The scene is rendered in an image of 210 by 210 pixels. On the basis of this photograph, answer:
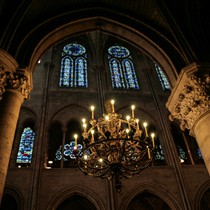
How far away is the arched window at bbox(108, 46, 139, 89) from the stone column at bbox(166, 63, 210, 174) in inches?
354

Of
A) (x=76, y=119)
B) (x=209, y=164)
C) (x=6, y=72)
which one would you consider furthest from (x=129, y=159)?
(x=76, y=119)

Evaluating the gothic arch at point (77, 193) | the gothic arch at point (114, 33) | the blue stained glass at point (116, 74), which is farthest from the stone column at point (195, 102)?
the blue stained glass at point (116, 74)

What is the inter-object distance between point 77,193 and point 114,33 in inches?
262

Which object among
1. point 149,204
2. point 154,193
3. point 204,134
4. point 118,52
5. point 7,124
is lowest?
point 204,134

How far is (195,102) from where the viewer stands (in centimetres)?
605

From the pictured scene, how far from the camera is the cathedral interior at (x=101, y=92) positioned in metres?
6.20

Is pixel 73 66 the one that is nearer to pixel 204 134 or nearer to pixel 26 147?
pixel 26 147

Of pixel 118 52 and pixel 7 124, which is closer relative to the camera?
pixel 7 124

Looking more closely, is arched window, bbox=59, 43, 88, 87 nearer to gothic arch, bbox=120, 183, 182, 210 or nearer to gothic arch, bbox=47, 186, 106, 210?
gothic arch, bbox=47, 186, 106, 210

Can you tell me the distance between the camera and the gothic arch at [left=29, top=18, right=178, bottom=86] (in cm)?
744

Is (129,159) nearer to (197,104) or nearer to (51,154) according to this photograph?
(197,104)

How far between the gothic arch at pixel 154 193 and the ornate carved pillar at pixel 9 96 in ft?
22.2

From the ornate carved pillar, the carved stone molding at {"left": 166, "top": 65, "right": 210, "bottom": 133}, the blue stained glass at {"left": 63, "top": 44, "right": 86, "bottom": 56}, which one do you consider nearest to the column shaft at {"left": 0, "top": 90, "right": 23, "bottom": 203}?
the ornate carved pillar

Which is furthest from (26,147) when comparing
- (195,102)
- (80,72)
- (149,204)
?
(195,102)
